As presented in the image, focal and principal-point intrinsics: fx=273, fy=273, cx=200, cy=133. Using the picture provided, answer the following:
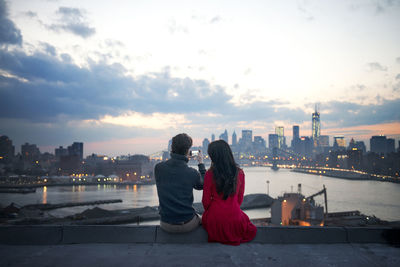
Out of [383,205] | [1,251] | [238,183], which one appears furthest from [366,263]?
[383,205]

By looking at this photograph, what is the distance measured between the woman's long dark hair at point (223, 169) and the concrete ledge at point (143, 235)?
48 cm

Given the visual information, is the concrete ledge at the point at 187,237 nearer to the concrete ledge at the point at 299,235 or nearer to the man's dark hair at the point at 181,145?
the concrete ledge at the point at 299,235

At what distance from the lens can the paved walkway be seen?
1.55m

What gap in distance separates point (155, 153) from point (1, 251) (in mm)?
91298

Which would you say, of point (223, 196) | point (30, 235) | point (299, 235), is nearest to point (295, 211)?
point (299, 235)

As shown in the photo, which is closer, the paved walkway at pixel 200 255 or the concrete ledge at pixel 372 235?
the paved walkway at pixel 200 255

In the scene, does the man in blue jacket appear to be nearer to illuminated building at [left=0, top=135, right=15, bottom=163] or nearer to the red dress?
the red dress

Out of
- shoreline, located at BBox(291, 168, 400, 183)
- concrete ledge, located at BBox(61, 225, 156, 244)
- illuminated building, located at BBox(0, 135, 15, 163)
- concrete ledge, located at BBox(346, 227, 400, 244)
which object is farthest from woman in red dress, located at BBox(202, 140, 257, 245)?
illuminated building, located at BBox(0, 135, 15, 163)

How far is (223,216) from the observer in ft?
5.63

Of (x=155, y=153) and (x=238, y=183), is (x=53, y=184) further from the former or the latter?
(x=238, y=183)

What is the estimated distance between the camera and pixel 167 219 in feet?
5.87

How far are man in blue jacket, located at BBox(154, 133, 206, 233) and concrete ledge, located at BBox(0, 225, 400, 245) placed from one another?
171mm

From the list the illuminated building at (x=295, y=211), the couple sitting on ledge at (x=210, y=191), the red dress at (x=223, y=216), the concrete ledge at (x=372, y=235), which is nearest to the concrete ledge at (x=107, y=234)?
the couple sitting on ledge at (x=210, y=191)

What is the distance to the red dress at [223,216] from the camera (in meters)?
1.71
